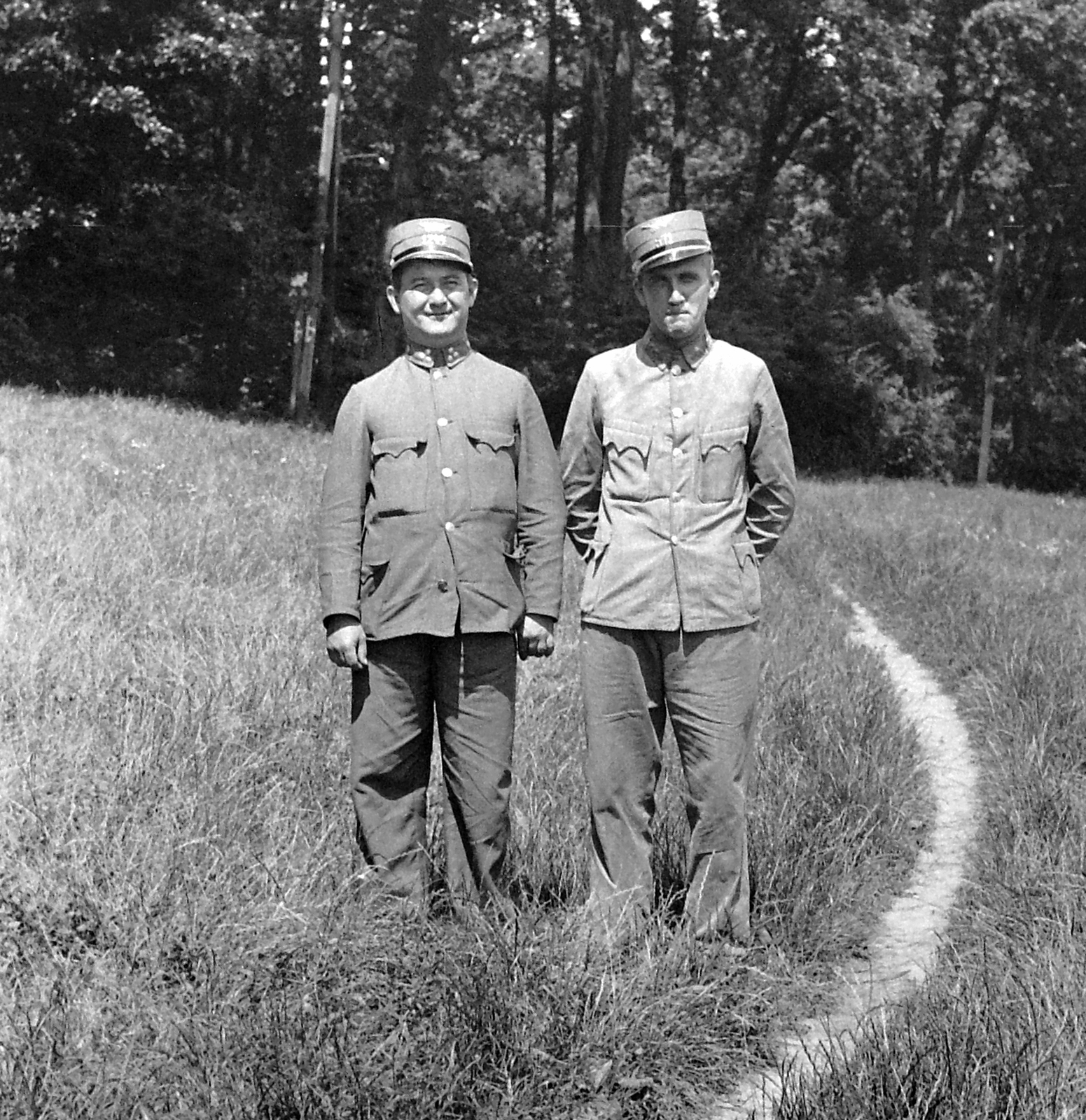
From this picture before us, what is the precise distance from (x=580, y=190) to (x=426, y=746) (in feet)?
107

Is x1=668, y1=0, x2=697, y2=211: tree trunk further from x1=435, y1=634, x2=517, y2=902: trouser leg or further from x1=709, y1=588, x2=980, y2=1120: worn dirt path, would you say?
x1=435, y1=634, x2=517, y2=902: trouser leg

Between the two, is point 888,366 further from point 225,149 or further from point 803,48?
point 225,149

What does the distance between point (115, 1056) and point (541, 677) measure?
417cm

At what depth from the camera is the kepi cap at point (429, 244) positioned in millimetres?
4027

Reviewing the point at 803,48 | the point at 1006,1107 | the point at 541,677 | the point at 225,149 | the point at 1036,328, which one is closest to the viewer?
the point at 1006,1107

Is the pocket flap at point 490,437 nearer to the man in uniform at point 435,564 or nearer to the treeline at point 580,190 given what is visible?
the man in uniform at point 435,564

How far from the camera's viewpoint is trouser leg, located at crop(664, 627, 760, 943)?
410 cm

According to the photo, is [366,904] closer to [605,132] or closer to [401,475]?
[401,475]

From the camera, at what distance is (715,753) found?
4094 millimetres

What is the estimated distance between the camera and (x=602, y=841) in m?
4.21

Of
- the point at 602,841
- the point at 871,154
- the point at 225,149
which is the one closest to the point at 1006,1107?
the point at 602,841

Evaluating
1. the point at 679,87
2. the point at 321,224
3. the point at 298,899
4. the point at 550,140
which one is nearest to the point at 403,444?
the point at 298,899

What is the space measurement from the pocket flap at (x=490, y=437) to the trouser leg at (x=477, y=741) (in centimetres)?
54

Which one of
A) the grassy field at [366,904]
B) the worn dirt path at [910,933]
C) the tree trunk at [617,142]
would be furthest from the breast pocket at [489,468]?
the tree trunk at [617,142]
